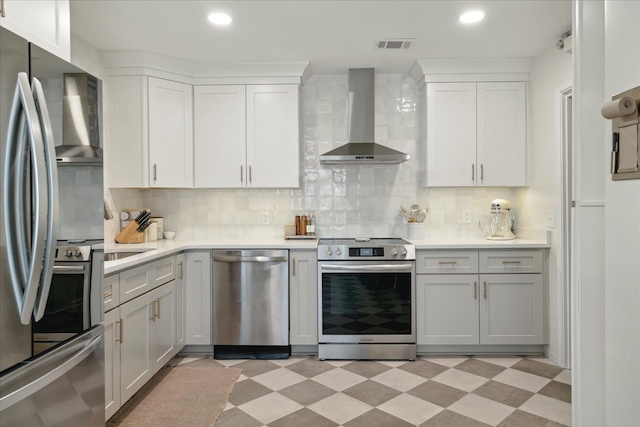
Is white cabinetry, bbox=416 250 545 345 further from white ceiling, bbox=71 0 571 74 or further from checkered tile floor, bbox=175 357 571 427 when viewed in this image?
white ceiling, bbox=71 0 571 74

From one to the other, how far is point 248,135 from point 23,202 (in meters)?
2.68

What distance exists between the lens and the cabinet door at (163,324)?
9.55ft

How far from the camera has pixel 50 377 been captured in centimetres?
133

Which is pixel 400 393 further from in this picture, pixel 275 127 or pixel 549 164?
pixel 275 127

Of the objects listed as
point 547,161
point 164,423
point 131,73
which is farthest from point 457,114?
point 164,423

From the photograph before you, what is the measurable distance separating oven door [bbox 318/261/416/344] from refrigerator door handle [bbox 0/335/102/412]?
207cm

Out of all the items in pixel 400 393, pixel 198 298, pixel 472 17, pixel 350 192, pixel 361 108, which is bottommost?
pixel 400 393

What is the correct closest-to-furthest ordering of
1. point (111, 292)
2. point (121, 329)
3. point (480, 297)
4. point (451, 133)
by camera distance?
1. point (111, 292)
2. point (121, 329)
3. point (480, 297)
4. point (451, 133)

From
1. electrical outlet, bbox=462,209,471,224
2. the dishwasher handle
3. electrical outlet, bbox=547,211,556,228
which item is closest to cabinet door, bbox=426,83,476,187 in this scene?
electrical outlet, bbox=462,209,471,224

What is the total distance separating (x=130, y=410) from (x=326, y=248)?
1737mm

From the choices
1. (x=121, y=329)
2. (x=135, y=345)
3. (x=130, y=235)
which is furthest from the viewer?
(x=130, y=235)

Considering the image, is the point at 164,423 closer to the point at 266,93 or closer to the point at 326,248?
the point at 326,248

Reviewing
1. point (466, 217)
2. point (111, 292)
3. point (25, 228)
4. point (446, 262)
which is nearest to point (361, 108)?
point (466, 217)

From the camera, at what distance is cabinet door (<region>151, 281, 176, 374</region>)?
2.91m
